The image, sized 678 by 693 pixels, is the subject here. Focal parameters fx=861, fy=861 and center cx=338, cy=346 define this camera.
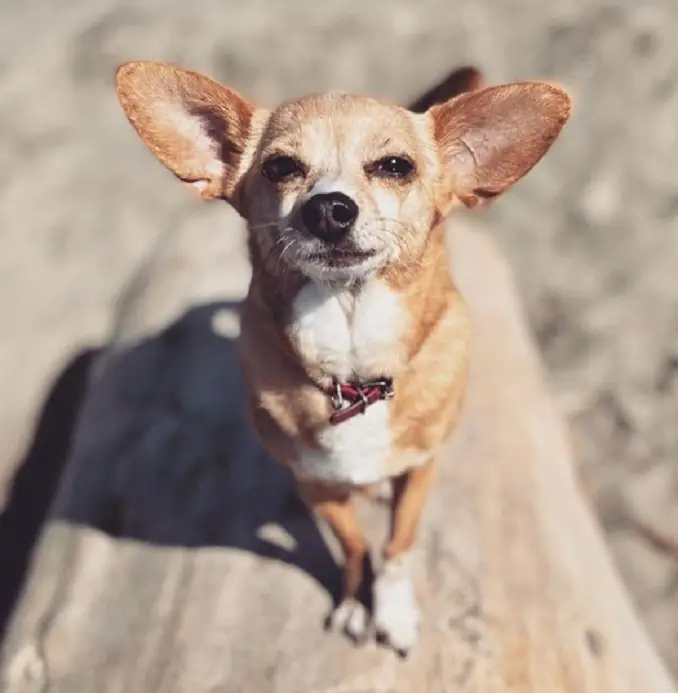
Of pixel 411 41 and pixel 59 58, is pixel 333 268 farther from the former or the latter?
pixel 59 58

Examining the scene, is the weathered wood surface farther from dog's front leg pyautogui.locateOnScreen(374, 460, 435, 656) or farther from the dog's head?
the dog's head

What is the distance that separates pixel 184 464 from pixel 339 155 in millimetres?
1353

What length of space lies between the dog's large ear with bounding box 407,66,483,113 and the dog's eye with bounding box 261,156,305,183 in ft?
1.75

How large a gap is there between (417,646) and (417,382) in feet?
2.54

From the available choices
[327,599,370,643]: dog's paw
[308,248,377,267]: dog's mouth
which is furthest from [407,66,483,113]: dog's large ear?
[327,599,370,643]: dog's paw

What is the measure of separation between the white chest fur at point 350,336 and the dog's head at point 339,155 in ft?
0.23

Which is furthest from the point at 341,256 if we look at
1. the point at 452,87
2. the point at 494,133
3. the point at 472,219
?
the point at 472,219

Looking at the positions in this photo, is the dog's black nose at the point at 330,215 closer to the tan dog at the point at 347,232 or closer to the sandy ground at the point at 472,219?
the tan dog at the point at 347,232

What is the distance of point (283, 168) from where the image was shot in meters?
1.83

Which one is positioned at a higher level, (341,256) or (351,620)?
(341,256)

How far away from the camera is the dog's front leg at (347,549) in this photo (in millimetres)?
2188

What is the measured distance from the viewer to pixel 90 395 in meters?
3.30

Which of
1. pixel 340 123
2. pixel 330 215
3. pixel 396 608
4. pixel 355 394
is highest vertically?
pixel 340 123

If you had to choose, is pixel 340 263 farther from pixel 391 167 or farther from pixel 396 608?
pixel 396 608
